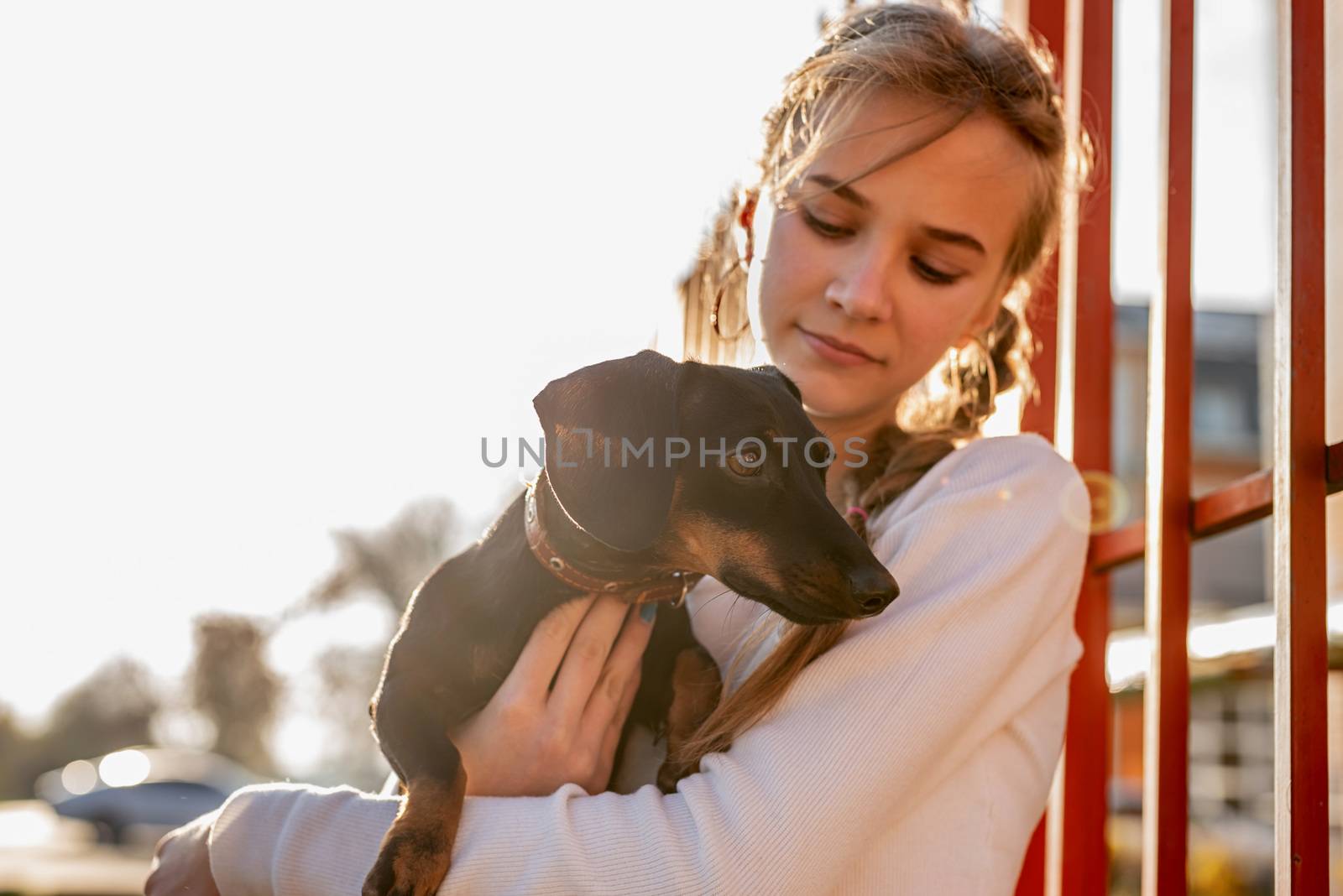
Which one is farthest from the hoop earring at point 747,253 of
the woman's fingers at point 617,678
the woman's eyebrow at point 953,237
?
the woman's fingers at point 617,678

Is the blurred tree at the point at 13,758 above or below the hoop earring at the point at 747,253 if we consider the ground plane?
below

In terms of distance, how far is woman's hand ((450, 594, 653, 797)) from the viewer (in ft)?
6.20

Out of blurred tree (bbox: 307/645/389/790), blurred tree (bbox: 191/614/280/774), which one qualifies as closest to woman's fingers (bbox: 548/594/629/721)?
blurred tree (bbox: 191/614/280/774)

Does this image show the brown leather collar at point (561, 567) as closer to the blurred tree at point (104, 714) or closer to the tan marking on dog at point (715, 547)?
the tan marking on dog at point (715, 547)

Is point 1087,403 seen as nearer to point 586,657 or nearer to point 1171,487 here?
point 1171,487

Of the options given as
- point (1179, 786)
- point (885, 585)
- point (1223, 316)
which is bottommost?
point (1223, 316)

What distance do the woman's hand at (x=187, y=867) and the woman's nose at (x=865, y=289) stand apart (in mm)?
1335

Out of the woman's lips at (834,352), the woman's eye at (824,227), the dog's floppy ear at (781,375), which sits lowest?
the dog's floppy ear at (781,375)

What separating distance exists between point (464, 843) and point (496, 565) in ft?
1.91

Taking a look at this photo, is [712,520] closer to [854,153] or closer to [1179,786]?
[854,153]

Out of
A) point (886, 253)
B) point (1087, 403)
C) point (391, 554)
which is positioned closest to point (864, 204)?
point (886, 253)

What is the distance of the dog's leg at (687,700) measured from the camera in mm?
1944

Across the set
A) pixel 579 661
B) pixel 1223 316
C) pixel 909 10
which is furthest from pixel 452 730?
pixel 1223 316

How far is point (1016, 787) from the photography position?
1.81m
